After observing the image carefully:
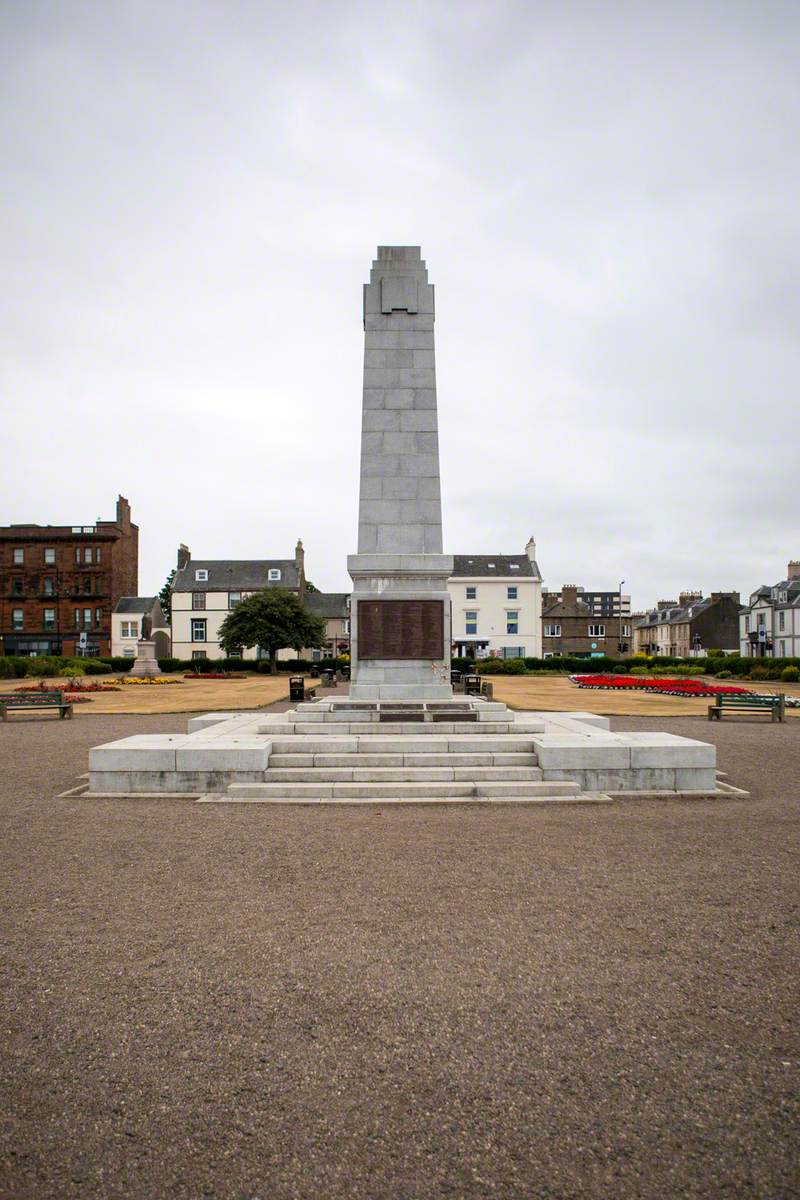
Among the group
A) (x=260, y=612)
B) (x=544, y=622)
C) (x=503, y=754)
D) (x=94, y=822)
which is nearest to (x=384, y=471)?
(x=503, y=754)

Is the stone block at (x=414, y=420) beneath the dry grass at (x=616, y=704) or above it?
above

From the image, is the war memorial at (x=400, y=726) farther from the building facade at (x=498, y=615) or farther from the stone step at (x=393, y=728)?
the building facade at (x=498, y=615)

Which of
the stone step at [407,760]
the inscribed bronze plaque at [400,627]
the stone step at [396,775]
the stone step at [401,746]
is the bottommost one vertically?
the stone step at [396,775]

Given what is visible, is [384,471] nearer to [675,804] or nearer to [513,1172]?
[675,804]

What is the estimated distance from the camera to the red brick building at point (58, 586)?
74.2 meters

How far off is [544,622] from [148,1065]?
90766 mm

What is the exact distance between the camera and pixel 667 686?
38531 millimetres

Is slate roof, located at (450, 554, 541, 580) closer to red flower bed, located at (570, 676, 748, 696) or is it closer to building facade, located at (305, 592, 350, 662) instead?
building facade, located at (305, 592, 350, 662)

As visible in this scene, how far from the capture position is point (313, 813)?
34.9 ft

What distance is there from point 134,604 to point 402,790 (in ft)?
225

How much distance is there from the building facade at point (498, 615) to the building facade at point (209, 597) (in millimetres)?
18463

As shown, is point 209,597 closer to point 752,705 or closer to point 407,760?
point 752,705

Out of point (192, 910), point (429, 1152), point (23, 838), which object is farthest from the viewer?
point (23, 838)

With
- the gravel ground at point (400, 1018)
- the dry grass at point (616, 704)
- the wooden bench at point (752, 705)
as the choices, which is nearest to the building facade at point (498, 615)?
the dry grass at point (616, 704)
